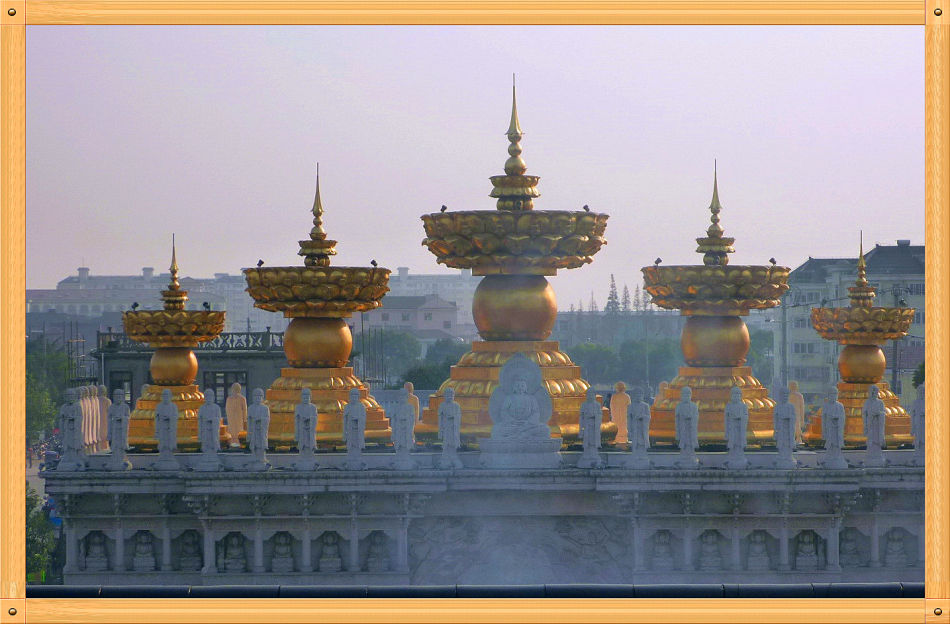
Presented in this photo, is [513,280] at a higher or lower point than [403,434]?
higher

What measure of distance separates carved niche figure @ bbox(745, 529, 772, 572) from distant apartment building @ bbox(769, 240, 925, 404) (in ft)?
23.4

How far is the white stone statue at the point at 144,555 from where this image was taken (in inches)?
734

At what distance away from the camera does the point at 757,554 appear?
59.7ft

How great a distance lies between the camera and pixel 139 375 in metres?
32.5

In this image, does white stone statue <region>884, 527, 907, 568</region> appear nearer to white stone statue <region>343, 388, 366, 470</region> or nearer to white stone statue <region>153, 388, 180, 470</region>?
white stone statue <region>343, 388, 366, 470</region>

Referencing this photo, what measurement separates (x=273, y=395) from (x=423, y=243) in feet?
11.5

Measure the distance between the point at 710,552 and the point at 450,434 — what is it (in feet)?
13.4

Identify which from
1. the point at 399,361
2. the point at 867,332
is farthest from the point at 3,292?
the point at 399,361

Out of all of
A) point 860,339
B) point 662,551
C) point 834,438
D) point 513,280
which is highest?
point 513,280

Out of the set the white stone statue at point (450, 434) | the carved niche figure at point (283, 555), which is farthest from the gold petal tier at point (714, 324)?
the carved niche figure at point (283, 555)

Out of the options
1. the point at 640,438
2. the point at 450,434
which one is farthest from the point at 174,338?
the point at 640,438

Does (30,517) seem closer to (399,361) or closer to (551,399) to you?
(551,399)

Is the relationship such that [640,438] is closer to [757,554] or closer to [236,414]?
[757,554]

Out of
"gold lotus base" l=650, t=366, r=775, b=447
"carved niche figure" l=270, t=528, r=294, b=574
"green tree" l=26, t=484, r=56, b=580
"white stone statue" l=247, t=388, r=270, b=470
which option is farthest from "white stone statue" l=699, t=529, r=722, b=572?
"green tree" l=26, t=484, r=56, b=580
